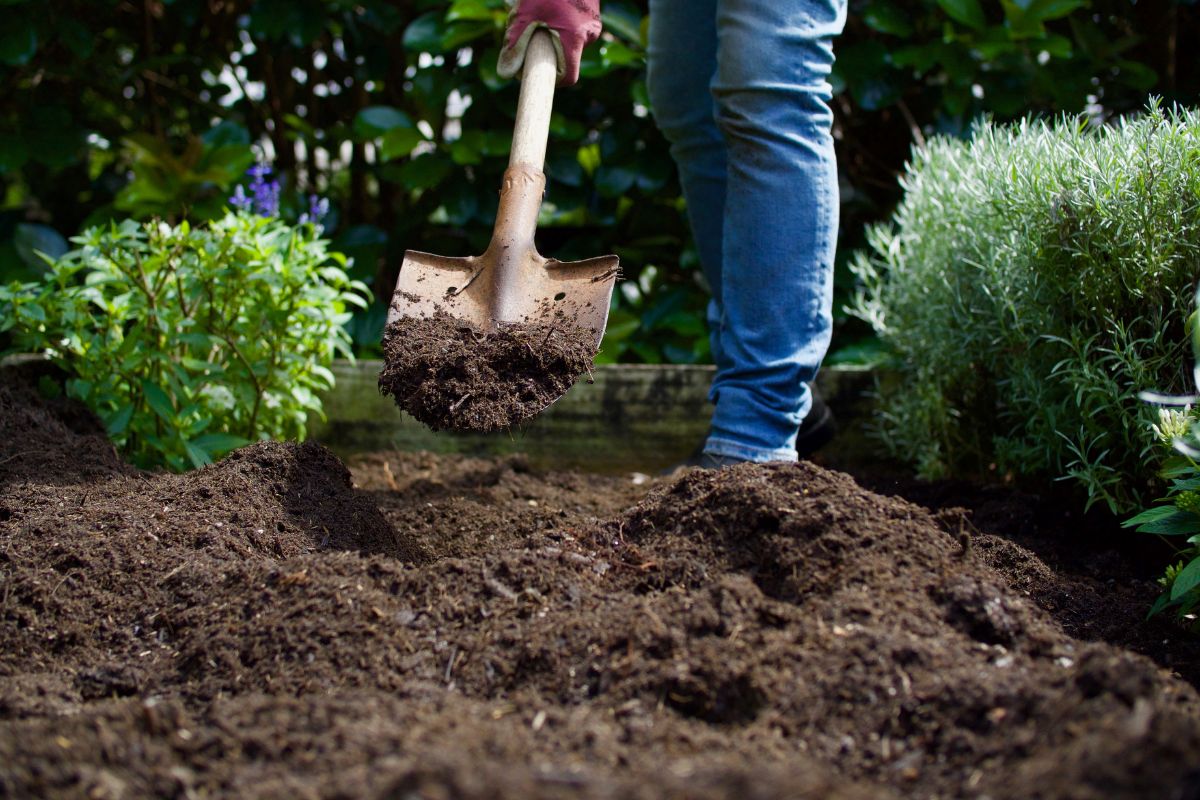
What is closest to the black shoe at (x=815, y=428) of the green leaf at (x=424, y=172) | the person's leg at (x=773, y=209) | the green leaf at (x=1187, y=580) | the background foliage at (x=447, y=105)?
the person's leg at (x=773, y=209)

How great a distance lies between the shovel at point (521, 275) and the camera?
2168mm

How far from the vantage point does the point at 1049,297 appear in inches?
89.3

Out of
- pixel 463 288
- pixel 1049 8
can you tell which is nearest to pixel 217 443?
pixel 463 288

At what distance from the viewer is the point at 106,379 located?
98.9 inches

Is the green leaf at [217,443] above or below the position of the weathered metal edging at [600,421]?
below

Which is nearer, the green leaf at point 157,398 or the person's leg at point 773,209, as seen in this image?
the person's leg at point 773,209

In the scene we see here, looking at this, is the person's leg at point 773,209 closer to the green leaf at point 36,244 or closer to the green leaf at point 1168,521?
the green leaf at point 1168,521

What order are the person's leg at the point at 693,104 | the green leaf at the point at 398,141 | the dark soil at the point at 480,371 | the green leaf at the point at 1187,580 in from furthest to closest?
the green leaf at the point at 398,141 < the person's leg at the point at 693,104 < the dark soil at the point at 480,371 < the green leaf at the point at 1187,580

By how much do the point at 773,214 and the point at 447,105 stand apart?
195 cm

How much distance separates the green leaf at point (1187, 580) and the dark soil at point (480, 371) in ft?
3.51

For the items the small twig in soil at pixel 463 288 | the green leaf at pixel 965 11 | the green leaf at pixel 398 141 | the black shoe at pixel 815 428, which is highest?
the green leaf at pixel 965 11

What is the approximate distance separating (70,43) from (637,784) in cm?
382

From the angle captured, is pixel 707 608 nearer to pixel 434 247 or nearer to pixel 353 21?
pixel 434 247

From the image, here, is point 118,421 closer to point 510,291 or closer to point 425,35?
point 510,291
